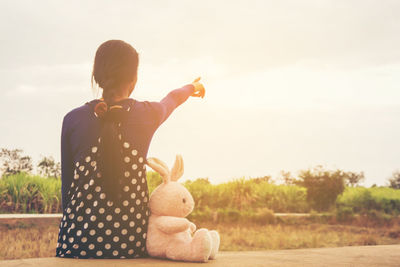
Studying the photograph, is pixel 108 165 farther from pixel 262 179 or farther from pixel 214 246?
pixel 262 179

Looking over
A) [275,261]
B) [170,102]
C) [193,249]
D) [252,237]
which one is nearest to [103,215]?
[193,249]

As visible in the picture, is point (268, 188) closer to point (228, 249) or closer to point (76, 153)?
point (228, 249)

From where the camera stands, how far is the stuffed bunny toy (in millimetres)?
2244

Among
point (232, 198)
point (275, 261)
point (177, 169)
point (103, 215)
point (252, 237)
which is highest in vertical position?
point (177, 169)

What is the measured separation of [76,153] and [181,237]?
74cm

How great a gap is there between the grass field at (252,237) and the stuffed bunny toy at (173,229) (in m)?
3.06

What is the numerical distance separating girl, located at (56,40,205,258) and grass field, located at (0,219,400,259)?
9.71 feet

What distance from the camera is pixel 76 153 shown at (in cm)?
242

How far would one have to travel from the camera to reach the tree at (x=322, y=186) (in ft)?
42.9

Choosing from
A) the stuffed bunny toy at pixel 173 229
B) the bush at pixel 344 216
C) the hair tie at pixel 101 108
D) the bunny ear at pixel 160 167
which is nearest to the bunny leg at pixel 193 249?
the stuffed bunny toy at pixel 173 229

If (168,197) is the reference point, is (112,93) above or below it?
Result: above

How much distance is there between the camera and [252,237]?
721cm

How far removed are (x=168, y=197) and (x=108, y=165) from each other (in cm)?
40

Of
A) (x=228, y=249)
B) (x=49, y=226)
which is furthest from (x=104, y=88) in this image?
(x=228, y=249)
